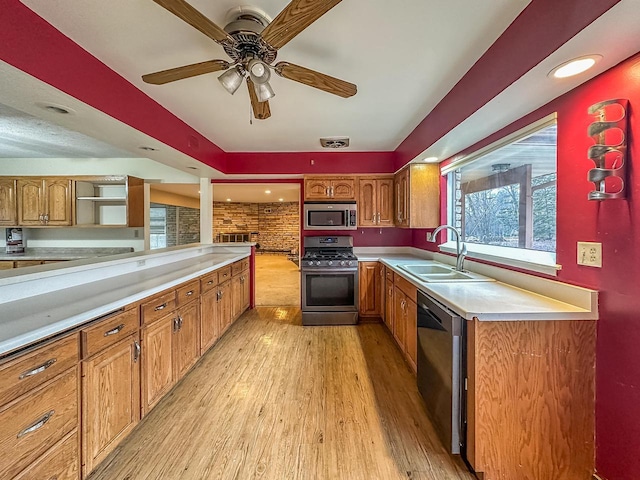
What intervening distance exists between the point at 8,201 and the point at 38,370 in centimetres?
469

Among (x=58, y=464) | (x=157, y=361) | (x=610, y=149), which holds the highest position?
(x=610, y=149)

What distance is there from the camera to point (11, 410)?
102 cm

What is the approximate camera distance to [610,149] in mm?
1269

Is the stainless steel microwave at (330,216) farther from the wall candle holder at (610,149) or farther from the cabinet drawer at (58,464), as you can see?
the cabinet drawer at (58,464)

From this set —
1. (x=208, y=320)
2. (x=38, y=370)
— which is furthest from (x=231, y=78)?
(x=208, y=320)

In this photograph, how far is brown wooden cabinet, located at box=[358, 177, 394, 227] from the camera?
158 inches

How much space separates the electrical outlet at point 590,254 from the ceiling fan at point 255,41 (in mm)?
1521

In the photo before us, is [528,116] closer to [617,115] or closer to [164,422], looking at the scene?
[617,115]

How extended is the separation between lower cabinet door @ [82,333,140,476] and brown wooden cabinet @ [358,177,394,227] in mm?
3039

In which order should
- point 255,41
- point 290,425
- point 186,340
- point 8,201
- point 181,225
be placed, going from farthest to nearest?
point 181,225 → point 8,201 → point 186,340 → point 290,425 → point 255,41

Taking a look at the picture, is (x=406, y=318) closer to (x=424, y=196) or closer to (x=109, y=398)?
(x=424, y=196)

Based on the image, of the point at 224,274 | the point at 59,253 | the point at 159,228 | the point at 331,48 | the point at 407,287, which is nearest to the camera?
the point at 331,48

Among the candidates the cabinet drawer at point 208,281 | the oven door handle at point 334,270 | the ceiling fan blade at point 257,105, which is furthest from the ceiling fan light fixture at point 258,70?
the oven door handle at point 334,270

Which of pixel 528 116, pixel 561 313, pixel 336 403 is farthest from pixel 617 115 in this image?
pixel 336 403
